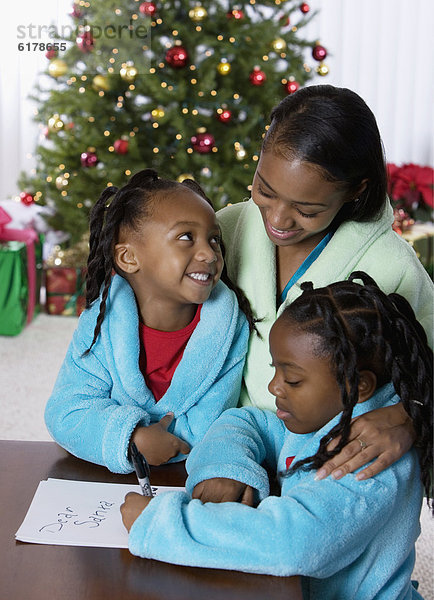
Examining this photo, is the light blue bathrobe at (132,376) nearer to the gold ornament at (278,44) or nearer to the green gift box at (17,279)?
the green gift box at (17,279)

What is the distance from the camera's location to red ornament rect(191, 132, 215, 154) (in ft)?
11.9

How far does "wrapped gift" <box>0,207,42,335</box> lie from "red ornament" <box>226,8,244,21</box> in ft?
4.50

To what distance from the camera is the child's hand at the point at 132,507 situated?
97 cm

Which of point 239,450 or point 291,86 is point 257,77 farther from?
point 239,450

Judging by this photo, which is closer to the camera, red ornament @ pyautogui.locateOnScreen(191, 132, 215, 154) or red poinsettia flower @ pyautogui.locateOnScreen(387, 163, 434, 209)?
red ornament @ pyautogui.locateOnScreen(191, 132, 215, 154)

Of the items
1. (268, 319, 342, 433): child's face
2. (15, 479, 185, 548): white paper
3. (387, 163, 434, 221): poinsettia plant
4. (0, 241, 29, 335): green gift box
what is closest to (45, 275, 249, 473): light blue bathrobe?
(15, 479, 185, 548): white paper

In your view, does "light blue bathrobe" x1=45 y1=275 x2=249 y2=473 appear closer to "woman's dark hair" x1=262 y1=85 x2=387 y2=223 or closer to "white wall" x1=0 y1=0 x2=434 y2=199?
"woman's dark hair" x1=262 y1=85 x2=387 y2=223

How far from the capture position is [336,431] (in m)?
1.05

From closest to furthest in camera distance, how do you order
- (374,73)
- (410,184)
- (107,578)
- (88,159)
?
(107,578) < (88,159) < (410,184) < (374,73)

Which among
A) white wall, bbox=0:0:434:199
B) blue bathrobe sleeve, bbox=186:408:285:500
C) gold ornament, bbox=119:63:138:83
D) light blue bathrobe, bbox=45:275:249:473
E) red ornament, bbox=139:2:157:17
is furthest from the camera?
white wall, bbox=0:0:434:199

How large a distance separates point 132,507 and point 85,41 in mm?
3182

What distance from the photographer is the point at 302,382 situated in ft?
3.44

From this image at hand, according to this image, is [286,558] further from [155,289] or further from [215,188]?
[215,188]

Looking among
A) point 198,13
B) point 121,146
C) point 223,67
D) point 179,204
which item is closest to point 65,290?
point 121,146
